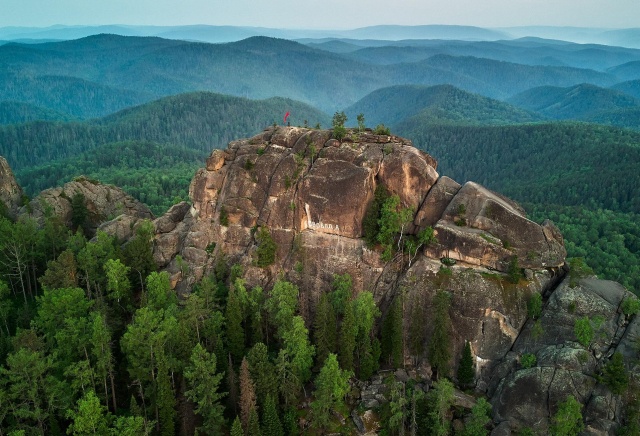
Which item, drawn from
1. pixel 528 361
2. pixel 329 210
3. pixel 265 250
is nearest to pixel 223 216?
pixel 265 250

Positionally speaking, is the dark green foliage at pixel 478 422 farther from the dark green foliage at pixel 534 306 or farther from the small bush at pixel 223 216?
the small bush at pixel 223 216

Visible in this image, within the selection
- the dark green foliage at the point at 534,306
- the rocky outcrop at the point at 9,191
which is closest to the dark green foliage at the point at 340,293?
the dark green foliage at the point at 534,306

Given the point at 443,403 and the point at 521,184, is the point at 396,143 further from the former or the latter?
the point at 521,184

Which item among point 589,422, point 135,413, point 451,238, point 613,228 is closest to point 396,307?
point 451,238

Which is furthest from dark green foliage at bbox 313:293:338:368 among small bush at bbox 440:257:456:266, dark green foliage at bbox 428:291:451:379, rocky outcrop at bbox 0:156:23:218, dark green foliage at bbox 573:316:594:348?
rocky outcrop at bbox 0:156:23:218

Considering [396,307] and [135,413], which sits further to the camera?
[396,307]

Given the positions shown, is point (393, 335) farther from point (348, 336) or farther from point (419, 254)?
point (419, 254)
